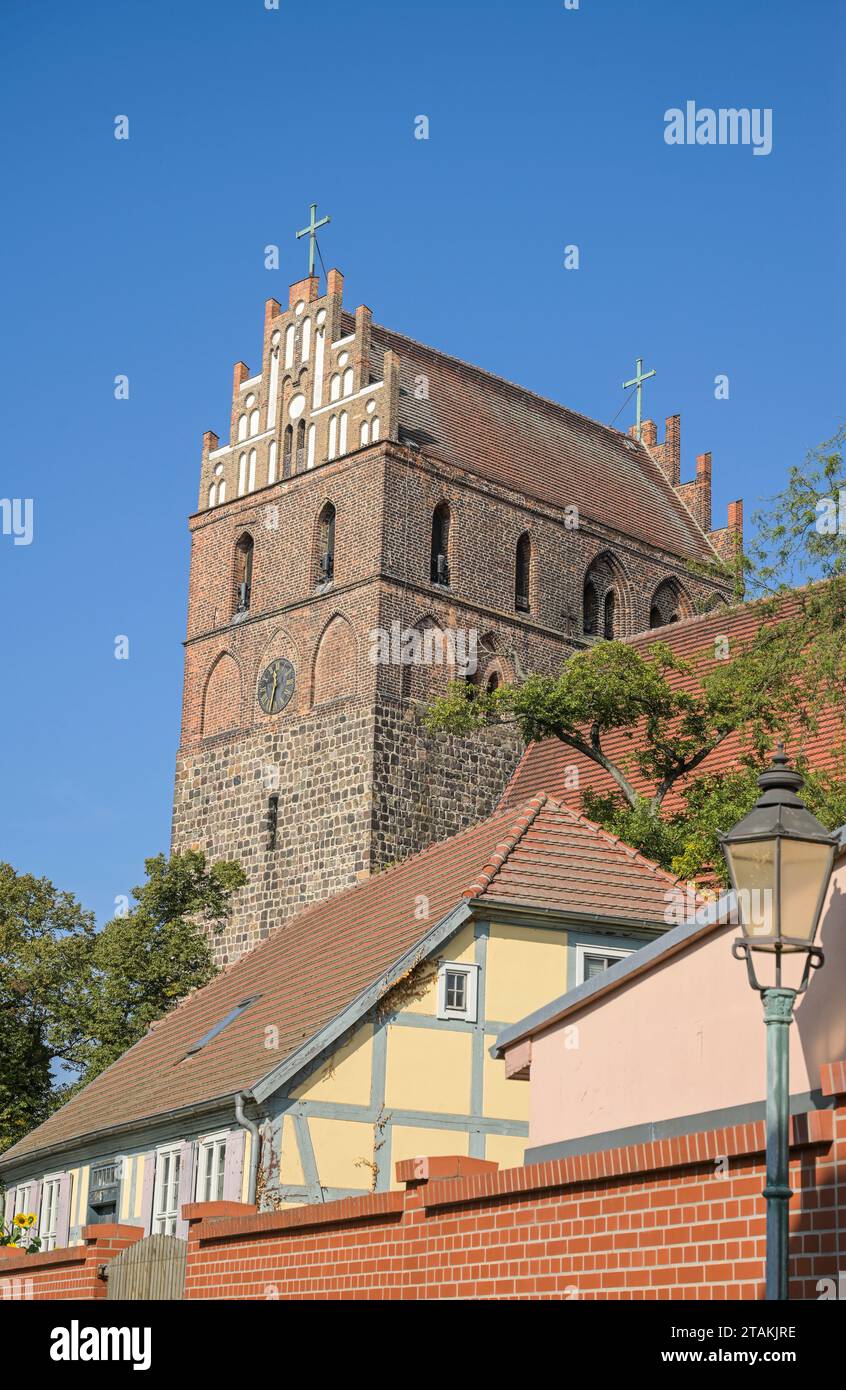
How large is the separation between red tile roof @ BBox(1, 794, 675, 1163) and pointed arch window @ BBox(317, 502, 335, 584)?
2051 centimetres

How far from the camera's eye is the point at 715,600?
78.5 ft

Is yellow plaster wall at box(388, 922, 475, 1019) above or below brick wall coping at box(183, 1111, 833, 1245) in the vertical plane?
above

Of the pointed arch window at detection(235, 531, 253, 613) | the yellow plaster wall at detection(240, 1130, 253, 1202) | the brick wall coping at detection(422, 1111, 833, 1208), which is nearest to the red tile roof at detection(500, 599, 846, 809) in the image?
the yellow plaster wall at detection(240, 1130, 253, 1202)

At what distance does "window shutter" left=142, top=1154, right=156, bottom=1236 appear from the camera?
18.9 meters

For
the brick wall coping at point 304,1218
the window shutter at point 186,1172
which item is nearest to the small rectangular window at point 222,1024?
the window shutter at point 186,1172

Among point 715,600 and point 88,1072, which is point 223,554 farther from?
point 715,600

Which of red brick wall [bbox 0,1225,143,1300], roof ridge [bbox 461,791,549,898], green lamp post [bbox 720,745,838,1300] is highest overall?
roof ridge [bbox 461,791,549,898]

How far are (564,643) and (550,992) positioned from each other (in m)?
26.2

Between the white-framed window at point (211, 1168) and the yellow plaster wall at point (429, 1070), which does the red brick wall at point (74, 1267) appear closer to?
the white-framed window at point (211, 1168)

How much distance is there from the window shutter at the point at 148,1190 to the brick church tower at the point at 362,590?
1918 centimetres

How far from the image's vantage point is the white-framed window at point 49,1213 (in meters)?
21.9

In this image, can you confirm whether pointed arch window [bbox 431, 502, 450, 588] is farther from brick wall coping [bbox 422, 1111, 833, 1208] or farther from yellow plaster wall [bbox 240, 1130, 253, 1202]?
brick wall coping [bbox 422, 1111, 833, 1208]

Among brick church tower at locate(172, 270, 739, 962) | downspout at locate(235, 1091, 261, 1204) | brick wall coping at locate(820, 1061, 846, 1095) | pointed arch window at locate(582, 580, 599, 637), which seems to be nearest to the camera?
brick wall coping at locate(820, 1061, 846, 1095)
